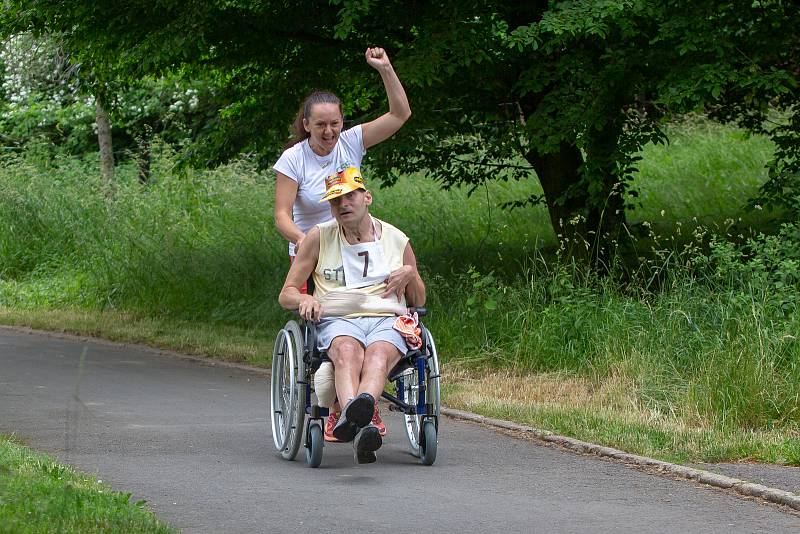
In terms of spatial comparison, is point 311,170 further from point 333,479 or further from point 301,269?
point 333,479

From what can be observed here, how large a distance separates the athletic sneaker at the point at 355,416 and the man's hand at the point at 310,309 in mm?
585

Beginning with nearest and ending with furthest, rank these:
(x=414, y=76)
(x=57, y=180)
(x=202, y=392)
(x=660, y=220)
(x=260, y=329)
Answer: (x=202, y=392)
(x=414, y=76)
(x=260, y=329)
(x=660, y=220)
(x=57, y=180)

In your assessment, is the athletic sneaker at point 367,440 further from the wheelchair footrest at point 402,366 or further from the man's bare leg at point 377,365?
the wheelchair footrest at point 402,366

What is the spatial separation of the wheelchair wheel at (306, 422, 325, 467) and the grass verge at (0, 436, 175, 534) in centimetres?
126

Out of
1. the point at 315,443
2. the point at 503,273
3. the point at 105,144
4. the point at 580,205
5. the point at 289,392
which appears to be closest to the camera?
the point at 315,443

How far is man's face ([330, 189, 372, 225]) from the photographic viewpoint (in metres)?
7.29

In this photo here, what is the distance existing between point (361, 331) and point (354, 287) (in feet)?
0.92

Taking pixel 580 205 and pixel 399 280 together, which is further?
pixel 580 205

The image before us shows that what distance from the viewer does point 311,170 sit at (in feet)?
25.9

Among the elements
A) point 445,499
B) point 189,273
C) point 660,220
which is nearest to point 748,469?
point 445,499

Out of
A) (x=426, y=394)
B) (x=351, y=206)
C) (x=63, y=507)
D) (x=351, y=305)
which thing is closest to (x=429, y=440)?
(x=426, y=394)

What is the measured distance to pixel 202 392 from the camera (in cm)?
1030

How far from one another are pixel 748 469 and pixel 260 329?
793 cm

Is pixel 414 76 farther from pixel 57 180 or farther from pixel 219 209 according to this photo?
pixel 57 180
